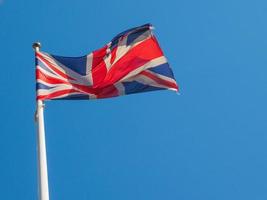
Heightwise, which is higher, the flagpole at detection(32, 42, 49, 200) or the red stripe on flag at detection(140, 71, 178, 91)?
the red stripe on flag at detection(140, 71, 178, 91)

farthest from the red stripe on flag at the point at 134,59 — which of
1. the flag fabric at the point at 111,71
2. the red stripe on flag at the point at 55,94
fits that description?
the red stripe on flag at the point at 55,94

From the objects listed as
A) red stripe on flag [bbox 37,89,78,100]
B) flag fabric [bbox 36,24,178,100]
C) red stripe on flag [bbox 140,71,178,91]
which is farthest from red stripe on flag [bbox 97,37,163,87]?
red stripe on flag [bbox 37,89,78,100]

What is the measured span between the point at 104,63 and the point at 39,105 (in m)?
2.66

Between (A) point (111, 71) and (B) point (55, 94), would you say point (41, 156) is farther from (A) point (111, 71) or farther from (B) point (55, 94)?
(A) point (111, 71)

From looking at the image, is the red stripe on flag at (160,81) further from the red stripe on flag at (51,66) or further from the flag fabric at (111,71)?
the red stripe on flag at (51,66)

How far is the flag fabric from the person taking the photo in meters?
14.0

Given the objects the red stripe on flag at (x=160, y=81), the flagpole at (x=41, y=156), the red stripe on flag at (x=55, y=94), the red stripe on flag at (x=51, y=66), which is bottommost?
the flagpole at (x=41, y=156)

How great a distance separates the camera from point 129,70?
14578mm

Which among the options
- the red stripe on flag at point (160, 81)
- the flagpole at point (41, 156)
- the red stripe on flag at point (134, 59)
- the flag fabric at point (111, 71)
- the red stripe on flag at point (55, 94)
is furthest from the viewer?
the red stripe on flag at point (134, 59)

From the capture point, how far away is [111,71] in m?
14.7

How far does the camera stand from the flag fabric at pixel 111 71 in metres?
14.0

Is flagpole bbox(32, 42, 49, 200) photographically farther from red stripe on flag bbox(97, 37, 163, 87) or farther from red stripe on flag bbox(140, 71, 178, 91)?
red stripe on flag bbox(140, 71, 178, 91)

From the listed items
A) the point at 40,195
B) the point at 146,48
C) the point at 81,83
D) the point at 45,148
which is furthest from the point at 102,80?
the point at 40,195

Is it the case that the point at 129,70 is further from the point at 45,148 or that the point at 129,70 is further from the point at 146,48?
the point at 45,148
